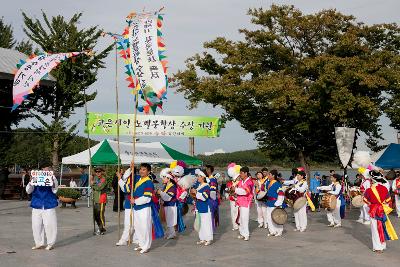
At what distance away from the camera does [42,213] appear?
10445 millimetres

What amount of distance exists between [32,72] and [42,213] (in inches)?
144

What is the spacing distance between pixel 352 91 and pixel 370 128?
2834 mm

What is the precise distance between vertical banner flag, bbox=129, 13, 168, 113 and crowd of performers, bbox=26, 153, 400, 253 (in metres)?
1.59

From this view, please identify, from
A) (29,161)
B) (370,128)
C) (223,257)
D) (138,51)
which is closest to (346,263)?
(223,257)

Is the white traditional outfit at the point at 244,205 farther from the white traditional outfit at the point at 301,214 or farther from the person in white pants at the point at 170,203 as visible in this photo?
the white traditional outfit at the point at 301,214

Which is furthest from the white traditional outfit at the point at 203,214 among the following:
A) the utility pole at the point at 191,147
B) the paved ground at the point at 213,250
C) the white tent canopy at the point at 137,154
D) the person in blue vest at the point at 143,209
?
the utility pole at the point at 191,147

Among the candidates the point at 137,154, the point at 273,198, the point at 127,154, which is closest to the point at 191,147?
the point at 137,154

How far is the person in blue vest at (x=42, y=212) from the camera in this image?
10.4 m

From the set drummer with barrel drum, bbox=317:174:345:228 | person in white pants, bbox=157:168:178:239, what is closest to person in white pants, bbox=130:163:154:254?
person in white pants, bbox=157:168:178:239

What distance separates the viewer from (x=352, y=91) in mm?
24375

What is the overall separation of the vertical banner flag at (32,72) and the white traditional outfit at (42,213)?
8.60 feet

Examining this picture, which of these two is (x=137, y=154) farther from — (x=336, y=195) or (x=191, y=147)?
(x=336, y=195)

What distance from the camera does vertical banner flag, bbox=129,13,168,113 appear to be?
430 inches

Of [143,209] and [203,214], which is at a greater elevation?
[143,209]
